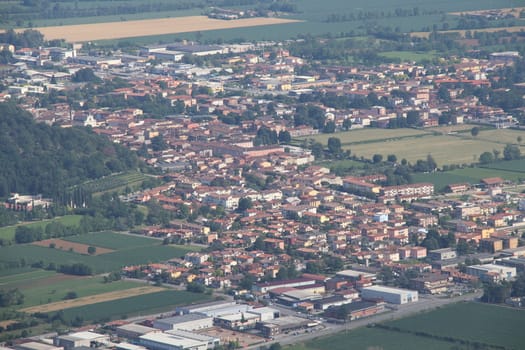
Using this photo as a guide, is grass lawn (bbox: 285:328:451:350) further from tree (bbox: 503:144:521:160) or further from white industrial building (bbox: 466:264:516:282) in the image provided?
tree (bbox: 503:144:521:160)

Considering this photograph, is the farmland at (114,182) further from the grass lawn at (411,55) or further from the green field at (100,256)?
the grass lawn at (411,55)

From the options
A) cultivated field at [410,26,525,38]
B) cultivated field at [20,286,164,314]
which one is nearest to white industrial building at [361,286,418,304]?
cultivated field at [20,286,164,314]

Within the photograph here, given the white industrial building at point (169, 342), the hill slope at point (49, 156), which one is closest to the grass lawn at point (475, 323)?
the white industrial building at point (169, 342)

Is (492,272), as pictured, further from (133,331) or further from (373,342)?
(133,331)

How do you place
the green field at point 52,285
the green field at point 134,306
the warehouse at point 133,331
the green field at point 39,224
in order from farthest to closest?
the green field at point 39,224 < the green field at point 52,285 < the green field at point 134,306 < the warehouse at point 133,331

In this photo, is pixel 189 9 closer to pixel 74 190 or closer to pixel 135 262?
pixel 74 190

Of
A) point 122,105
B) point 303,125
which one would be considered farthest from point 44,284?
point 122,105
